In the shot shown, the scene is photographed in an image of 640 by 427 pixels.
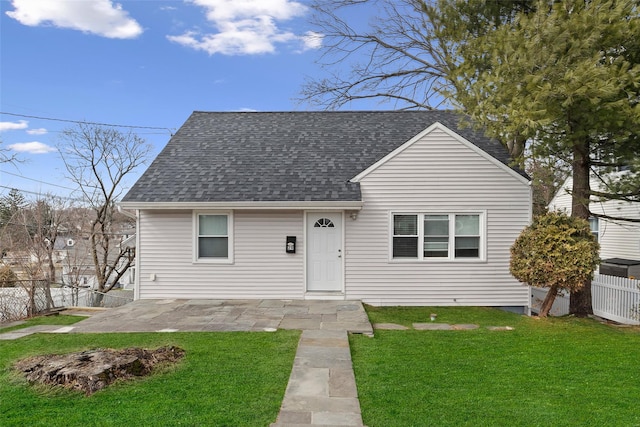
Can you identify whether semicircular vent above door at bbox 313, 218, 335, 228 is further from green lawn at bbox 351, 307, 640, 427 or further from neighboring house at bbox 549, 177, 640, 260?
neighboring house at bbox 549, 177, 640, 260

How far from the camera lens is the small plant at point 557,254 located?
7879 mm

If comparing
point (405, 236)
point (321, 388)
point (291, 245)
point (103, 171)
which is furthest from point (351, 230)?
point (103, 171)

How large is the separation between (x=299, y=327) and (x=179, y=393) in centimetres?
326

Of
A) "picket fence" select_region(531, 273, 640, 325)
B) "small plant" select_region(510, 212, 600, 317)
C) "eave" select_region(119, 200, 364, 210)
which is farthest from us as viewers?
"eave" select_region(119, 200, 364, 210)

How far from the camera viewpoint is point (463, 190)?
10.1 m

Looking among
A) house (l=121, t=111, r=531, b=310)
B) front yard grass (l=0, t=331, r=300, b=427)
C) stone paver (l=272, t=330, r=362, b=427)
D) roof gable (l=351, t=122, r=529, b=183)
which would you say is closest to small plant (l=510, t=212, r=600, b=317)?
house (l=121, t=111, r=531, b=310)

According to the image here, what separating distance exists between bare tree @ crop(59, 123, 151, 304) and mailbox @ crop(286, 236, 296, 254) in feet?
37.5

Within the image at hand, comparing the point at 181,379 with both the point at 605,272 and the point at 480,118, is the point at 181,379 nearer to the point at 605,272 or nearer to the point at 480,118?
the point at 480,118

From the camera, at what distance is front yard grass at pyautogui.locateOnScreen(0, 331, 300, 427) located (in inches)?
151

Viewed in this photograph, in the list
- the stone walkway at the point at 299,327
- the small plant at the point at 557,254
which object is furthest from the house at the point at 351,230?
the small plant at the point at 557,254

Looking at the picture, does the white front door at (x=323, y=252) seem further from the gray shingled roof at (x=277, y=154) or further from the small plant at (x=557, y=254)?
the small plant at (x=557, y=254)

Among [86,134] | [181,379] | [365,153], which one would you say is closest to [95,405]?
[181,379]

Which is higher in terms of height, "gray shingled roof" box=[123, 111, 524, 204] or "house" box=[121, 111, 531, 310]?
"gray shingled roof" box=[123, 111, 524, 204]

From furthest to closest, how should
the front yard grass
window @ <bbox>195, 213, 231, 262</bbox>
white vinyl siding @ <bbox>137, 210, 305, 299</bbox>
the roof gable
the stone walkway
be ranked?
window @ <bbox>195, 213, 231, 262</bbox>, white vinyl siding @ <bbox>137, 210, 305, 299</bbox>, the roof gable, the stone walkway, the front yard grass
